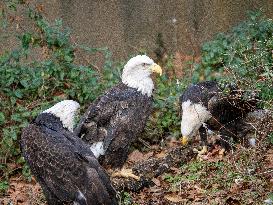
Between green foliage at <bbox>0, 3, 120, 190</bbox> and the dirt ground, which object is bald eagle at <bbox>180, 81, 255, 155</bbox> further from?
green foliage at <bbox>0, 3, 120, 190</bbox>

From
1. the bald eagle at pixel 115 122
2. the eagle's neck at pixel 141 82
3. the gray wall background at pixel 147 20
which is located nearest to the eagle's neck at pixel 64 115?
the bald eagle at pixel 115 122

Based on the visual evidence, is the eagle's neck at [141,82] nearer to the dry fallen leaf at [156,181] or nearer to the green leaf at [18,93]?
the dry fallen leaf at [156,181]

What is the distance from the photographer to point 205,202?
712 cm

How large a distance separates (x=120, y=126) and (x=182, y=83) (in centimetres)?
228

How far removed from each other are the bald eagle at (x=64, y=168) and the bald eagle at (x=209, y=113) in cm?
196

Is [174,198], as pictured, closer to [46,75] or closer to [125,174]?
[125,174]

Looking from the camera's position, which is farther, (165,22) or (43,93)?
(165,22)

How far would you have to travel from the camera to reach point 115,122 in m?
7.96

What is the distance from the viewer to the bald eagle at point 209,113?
27.5ft

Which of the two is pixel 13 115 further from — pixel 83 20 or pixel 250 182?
pixel 250 182

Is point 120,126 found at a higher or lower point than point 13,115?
higher

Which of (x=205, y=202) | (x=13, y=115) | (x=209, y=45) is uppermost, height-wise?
(x=209, y=45)

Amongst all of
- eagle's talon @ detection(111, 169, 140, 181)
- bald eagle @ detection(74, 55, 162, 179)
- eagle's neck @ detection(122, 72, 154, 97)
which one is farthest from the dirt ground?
eagle's neck @ detection(122, 72, 154, 97)

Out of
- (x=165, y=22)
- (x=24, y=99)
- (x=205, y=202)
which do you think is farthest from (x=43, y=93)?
(x=205, y=202)
